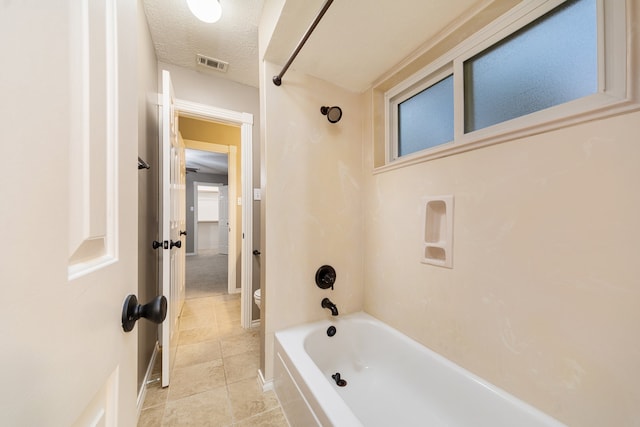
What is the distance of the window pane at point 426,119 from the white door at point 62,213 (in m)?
1.52

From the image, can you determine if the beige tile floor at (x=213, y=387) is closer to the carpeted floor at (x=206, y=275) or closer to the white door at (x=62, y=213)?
the carpeted floor at (x=206, y=275)

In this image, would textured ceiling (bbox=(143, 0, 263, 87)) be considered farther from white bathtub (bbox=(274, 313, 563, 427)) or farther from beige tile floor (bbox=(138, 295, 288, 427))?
beige tile floor (bbox=(138, 295, 288, 427))

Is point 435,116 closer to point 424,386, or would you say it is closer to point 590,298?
point 590,298

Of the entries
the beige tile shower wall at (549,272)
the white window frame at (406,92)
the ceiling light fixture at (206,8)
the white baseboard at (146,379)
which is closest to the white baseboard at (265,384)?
the white baseboard at (146,379)

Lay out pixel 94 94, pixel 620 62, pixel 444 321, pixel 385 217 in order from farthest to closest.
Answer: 1. pixel 385 217
2. pixel 444 321
3. pixel 620 62
4. pixel 94 94

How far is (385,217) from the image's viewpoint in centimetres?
167

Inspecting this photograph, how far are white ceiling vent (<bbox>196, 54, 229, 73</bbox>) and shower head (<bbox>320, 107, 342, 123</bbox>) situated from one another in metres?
1.07

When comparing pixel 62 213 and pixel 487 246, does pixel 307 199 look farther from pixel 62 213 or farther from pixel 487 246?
pixel 62 213

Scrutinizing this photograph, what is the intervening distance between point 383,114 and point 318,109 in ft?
1.70

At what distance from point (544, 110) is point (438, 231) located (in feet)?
2.30

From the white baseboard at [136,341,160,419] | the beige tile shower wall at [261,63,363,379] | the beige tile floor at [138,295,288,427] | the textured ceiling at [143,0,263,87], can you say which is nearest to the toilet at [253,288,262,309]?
the beige tile floor at [138,295,288,427]

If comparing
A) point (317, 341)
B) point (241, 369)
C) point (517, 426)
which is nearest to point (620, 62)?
point (517, 426)

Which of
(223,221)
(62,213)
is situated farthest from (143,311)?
(223,221)

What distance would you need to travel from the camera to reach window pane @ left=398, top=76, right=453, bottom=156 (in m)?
1.41
